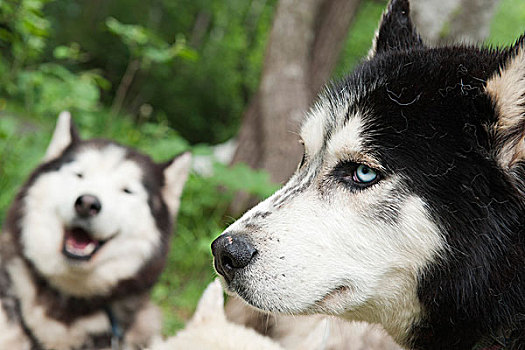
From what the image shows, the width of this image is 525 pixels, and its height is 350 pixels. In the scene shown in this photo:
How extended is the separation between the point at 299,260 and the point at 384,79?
756mm

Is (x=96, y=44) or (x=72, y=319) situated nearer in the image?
(x=72, y=319)

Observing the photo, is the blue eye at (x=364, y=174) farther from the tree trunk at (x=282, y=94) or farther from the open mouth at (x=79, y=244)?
the tree trunk at (x=282, y=94)

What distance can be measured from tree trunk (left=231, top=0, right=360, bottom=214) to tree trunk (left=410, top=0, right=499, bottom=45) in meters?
2.17

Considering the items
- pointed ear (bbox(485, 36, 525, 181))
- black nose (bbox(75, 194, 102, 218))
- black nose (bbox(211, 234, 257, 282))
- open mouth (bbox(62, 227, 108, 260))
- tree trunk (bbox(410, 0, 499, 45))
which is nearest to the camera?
pointed ear (bbox(485, 36, 525, 181))

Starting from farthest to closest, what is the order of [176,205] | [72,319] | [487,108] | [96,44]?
[96,44] < [176,205] < [72,319] < [487,108]

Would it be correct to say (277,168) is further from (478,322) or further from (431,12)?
(478,322)

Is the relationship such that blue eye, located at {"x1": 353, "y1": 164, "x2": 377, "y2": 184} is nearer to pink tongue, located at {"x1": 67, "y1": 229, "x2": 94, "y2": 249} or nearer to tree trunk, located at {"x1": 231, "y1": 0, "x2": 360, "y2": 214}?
pink tongue, located at {"x1": 67, "y1": 229, "x2": 94, "y2": 249}

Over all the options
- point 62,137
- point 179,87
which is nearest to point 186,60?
point 179,87

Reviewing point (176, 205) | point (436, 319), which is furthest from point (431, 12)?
point (436, 319)

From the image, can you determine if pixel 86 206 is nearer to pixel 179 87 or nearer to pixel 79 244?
pixel 79 244

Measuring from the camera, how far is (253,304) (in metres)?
1.99

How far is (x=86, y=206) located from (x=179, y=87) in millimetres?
9924

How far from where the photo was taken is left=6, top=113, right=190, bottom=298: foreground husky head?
367 cm

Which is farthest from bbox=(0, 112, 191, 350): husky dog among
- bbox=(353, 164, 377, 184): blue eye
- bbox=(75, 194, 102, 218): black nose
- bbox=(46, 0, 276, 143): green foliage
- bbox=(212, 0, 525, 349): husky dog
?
bbox=(46, 0, 276, 143): green foliage
